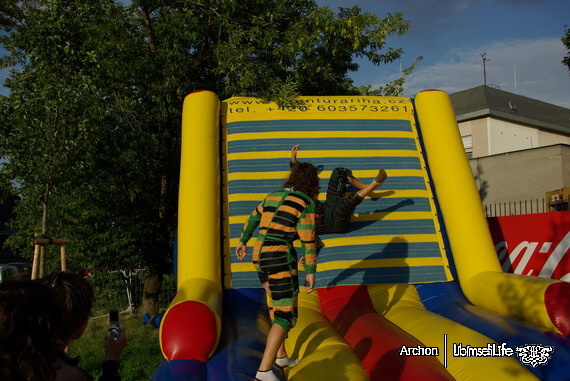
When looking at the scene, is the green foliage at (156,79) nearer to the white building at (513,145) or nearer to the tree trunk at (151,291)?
the tree trunk at (151,291)

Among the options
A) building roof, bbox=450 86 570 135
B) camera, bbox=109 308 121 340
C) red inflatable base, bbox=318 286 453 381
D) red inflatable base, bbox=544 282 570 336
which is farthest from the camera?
building roof, bbox=450 86 570 135

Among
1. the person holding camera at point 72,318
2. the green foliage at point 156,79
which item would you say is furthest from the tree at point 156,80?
the person holding camera at point 72,318

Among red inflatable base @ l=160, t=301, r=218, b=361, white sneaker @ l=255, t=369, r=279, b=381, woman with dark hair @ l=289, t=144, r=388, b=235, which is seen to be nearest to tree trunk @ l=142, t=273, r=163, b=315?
woman with dark hair @ l=289, t=144, r=388, b=235

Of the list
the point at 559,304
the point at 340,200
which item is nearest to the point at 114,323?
the point at 559,304

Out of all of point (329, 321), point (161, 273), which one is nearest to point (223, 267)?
point (329, 321)

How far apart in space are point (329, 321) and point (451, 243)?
5.49 ft

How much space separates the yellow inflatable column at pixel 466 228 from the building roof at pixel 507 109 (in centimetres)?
1706

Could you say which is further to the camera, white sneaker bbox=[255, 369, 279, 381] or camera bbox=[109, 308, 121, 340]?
white sneaker bbox=[255, 369, 279, 381]

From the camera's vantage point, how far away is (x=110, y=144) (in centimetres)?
797

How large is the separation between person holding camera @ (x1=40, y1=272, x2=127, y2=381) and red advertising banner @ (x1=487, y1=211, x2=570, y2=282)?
5246 millimetres

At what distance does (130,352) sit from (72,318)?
4.58 meters

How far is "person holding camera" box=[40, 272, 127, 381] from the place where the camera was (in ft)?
5.70

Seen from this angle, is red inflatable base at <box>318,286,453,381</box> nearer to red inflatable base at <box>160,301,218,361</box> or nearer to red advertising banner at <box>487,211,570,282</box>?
red inflatable base at <box>160,301,218,361</box>

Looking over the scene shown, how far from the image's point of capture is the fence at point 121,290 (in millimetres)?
9016
